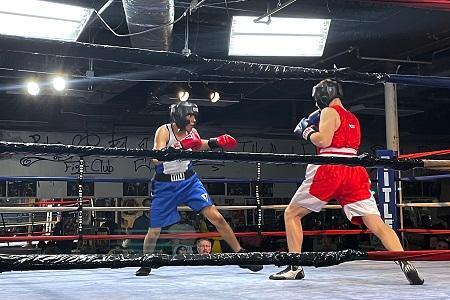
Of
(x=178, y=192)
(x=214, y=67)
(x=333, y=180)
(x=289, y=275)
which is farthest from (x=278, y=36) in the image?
→ (x=214, y=67)

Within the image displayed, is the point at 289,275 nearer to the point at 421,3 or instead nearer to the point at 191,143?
the point at 191,143

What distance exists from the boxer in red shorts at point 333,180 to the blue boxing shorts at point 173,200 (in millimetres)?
547

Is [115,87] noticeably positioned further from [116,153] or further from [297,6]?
[116,153]

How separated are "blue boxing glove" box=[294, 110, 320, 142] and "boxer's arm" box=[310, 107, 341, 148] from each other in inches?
1.0

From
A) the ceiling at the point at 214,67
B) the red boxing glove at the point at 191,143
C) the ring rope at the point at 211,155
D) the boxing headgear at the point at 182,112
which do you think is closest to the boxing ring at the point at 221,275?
the ring rope at the point at 211,155

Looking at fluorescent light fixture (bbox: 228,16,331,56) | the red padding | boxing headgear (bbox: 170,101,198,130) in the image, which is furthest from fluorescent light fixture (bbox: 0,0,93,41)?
the red padding

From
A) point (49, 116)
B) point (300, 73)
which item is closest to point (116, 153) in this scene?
point (300, 73)

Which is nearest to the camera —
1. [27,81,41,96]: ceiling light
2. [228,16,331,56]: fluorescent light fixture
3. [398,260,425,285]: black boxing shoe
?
[398,260,425,285]: black boxing shoe

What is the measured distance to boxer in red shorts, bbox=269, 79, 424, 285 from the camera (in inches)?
94.7

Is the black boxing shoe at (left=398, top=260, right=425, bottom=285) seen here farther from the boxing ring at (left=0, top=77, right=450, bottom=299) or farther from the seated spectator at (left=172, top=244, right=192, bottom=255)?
the seated spectator at (left=172, top=244, right=192, bottom=255)

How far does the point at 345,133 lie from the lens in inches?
97.9

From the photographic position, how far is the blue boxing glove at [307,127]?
7.67 feet

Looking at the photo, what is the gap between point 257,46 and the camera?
4.58 metres

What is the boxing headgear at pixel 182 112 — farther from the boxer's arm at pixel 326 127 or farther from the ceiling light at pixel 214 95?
the ceiling light at pixel 214 95
